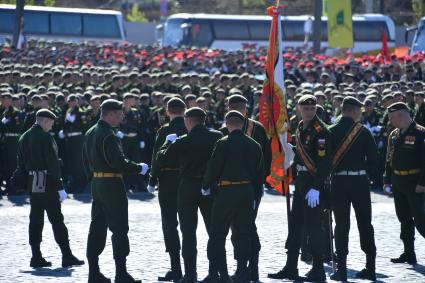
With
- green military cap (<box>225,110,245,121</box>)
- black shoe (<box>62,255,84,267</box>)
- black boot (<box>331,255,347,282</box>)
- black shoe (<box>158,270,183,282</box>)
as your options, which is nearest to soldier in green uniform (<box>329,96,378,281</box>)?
black boot (<box>331,255,347,282</box>)

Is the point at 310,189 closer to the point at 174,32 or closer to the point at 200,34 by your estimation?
the point at 174,32

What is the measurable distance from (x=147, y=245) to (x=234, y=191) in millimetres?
3238

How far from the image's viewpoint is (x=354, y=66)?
32.2m

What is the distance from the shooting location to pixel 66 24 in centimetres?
6200

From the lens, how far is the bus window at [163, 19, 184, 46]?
58406 millimetres

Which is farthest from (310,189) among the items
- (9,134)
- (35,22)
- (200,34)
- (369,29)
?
(369,29)

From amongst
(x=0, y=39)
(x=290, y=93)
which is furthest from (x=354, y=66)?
(x=0, y=39)

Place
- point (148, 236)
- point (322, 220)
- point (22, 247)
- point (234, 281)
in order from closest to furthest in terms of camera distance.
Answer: point (234, 281) → point (322, 220) → point (22, 247) → point (148, 236)

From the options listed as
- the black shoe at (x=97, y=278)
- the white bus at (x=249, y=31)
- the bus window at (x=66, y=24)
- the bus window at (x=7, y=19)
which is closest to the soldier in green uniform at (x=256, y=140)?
the black shoe at (x=97, y=278)

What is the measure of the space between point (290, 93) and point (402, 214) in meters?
9.85

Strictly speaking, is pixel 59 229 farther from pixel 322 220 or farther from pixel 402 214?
pixel 402 214

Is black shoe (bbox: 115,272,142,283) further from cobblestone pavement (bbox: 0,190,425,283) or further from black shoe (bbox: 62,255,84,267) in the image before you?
black shoe (bbox: 62,255,84,267)

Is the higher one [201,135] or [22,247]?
[201,135]

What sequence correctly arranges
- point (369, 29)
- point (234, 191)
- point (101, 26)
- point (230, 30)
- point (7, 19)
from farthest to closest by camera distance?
point (369, 29)
point (101, 26)
point (230, 30)
point (7, 19)
point (234, 191)
